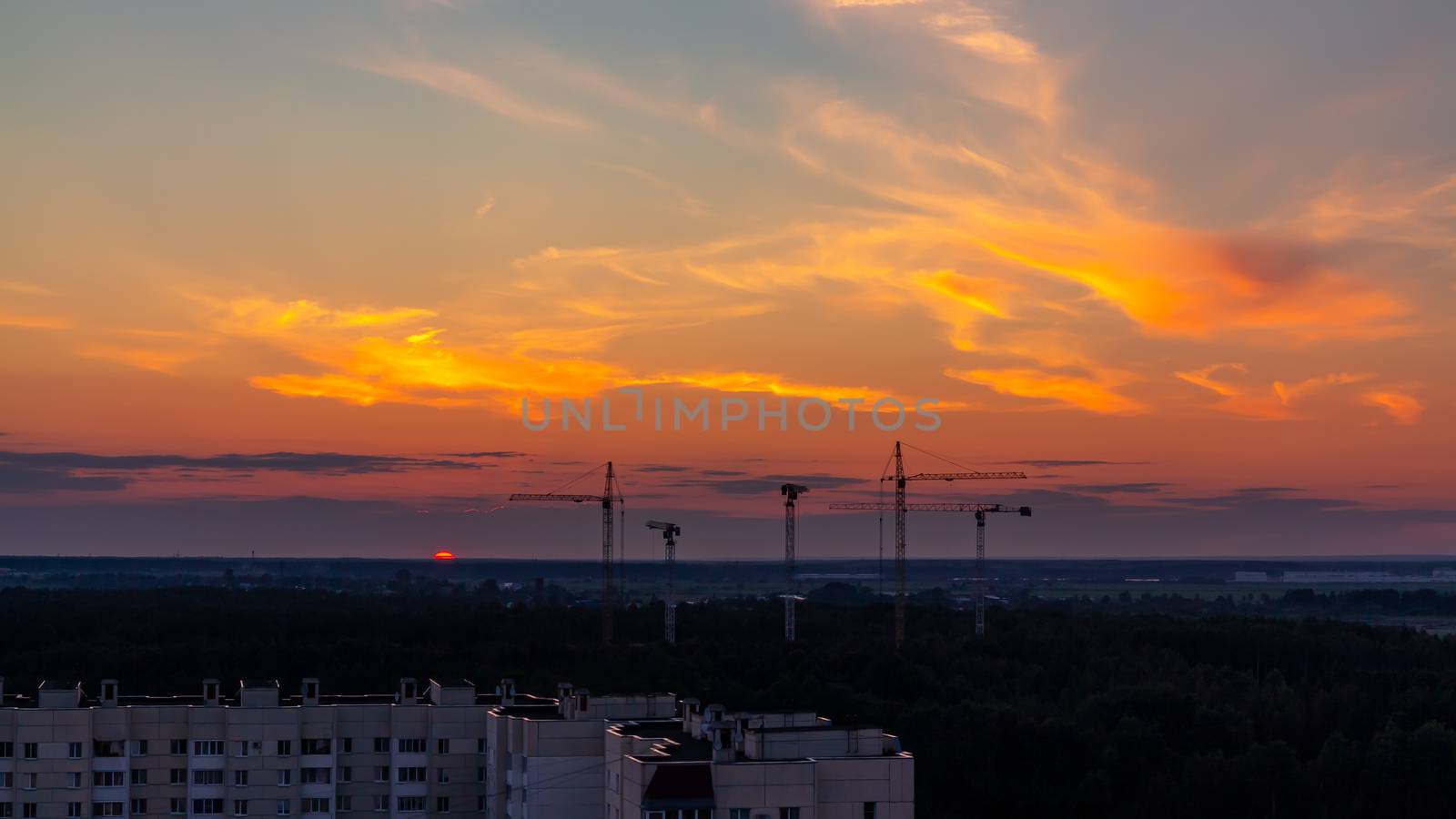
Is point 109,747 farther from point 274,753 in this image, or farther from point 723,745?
point 723,745

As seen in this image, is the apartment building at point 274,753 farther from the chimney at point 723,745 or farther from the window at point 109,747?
the chimney at point 723,745

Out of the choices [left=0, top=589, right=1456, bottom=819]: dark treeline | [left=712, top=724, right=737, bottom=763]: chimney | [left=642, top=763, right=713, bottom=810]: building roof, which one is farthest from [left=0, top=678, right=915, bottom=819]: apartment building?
[left=0, top=589, right=1456, bottom=819]: dark treeline

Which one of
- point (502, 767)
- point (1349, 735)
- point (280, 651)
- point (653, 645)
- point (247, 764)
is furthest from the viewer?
point (653, 645)

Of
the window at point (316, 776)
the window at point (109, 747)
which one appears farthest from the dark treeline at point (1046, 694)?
the window at point (109, 747)

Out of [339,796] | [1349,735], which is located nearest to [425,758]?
[339,796]

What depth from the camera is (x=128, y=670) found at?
150 meters

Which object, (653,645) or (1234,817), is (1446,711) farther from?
(653,645)

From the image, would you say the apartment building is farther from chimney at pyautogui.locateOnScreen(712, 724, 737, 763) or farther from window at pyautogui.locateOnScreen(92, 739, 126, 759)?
chimney at pyautogui.locateOnScreen(712, 724, 737, 763)

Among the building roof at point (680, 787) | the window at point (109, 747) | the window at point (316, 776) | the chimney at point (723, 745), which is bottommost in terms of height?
the window at point (316, 776)

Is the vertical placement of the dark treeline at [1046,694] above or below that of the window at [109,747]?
below

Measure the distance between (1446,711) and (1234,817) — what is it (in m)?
44.3

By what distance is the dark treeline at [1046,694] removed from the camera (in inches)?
3738

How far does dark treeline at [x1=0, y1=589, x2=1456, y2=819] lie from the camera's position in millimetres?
94938

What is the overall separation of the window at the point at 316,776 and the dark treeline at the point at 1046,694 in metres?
32.0
